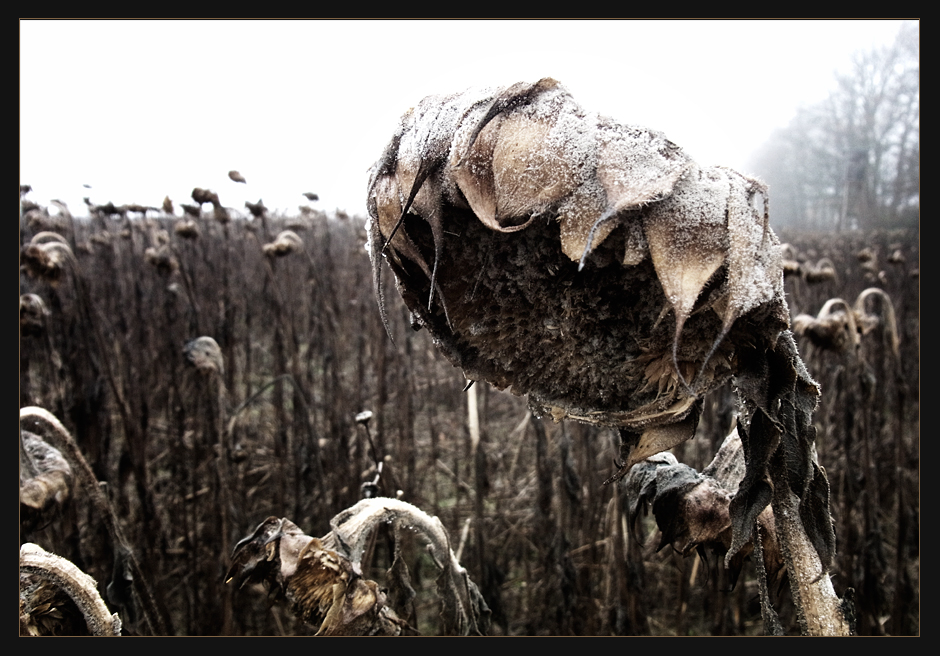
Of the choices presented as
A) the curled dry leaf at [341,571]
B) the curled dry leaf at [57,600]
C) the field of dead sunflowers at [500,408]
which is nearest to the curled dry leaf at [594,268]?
the field of dead sunflowers at [500,408]

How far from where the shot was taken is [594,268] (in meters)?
0.49

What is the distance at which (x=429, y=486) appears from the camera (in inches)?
125

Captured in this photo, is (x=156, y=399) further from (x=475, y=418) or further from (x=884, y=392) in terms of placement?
(x=884, y=392)

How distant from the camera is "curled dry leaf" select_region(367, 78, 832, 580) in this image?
385 mm

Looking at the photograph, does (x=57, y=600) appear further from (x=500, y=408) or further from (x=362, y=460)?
(x=500, y=408)

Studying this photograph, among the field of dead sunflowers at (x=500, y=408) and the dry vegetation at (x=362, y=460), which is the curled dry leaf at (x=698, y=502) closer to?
the field of dead sunflowers at (x=500, y=408)

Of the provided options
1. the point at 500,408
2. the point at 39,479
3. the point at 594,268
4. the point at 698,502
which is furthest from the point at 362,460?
the point at 594,268

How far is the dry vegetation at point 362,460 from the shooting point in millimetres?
2088

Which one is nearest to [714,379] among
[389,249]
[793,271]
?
[389,249]

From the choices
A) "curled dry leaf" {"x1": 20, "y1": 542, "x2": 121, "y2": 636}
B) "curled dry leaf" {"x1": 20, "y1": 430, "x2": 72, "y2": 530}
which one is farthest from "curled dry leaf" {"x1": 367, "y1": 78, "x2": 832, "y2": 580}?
"curled dry leaf" {"x1": 20, "y1": 430, "x2": 72, "y2": 530}

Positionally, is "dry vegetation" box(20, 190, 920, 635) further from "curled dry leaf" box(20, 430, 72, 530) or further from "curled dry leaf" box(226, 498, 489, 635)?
"curled dry leaf" box(226, 498, 489, 635)

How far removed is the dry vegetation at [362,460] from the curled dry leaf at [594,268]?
3.94 feet

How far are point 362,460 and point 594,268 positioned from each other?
7.81 ft

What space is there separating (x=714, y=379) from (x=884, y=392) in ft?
9.04
